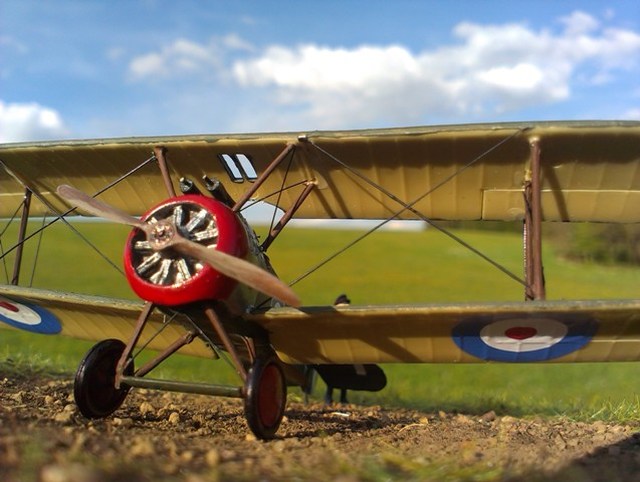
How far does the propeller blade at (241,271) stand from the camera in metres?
4.26

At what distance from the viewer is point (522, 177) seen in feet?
18.0

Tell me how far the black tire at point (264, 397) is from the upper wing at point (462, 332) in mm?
442

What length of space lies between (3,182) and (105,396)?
3.35m

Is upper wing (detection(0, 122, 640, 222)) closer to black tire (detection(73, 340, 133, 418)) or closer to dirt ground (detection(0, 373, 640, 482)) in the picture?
black tire (detection(73, 340, 133, 418))

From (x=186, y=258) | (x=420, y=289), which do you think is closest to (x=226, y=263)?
(x=186, y=258)

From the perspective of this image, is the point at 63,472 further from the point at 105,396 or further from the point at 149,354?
the point at 149,354

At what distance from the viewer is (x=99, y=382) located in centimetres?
487

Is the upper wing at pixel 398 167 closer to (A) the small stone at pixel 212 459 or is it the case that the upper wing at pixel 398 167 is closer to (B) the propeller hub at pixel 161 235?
(B) the propeller hub at pixel 161 235

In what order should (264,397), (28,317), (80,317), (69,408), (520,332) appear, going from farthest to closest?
(28,317) < (80,317) < (69,408) < (520,332) < (264,397)

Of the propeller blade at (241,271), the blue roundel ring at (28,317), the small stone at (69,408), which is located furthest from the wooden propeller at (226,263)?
the blue roundel ring at (28,317)

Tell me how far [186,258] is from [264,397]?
114 cm

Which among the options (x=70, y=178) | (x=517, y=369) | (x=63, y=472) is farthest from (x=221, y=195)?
(x=517, y=369)

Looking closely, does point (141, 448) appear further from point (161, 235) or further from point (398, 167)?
point (398, 167)

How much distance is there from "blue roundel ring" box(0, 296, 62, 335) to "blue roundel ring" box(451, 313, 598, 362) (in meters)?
4.05
